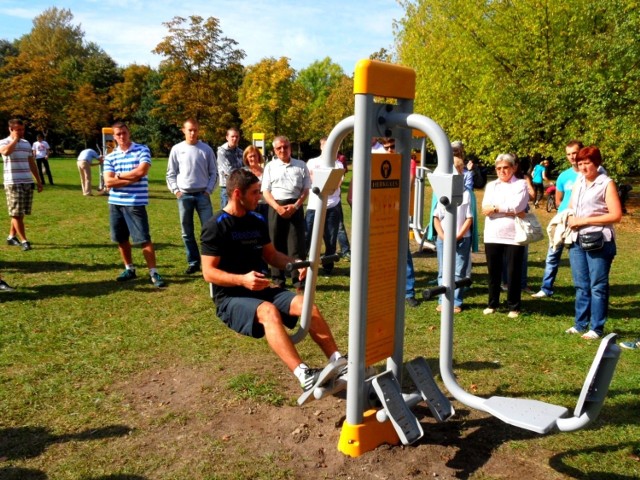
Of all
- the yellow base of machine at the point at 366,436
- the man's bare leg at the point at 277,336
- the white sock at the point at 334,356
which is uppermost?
the man's bare leg at the point at 277,336

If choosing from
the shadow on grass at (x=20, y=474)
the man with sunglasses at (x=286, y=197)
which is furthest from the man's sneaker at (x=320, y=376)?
the man with sunglasses at (x=286, y=197)

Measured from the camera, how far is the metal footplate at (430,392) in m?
3.37

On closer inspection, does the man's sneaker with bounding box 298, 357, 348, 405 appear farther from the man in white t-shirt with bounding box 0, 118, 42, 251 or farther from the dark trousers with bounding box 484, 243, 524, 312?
the man in white t-shirt with bounding box 0, 118, 42, 251

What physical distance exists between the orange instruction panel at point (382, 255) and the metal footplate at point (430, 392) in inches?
8.7

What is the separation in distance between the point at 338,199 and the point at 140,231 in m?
2.75

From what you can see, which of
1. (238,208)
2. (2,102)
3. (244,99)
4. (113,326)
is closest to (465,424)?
(238,208)

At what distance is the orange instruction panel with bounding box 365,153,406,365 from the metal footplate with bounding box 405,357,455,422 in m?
0.22

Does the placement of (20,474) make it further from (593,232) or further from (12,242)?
(12,242)

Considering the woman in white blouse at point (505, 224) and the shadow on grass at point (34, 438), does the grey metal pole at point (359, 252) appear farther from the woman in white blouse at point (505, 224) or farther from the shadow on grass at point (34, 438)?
the woman in white blouse at point (505, 224)

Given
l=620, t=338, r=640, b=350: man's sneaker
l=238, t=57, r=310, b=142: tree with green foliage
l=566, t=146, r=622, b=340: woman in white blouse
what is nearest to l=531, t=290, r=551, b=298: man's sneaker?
l=566, t=146, r=622, b=340: woman in white blouse

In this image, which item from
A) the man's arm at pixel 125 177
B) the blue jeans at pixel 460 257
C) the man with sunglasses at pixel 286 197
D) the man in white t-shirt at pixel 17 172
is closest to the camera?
the blue jeans at pixel 460 257

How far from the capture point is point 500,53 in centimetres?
1908

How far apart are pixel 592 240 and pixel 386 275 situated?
2756 millimetres

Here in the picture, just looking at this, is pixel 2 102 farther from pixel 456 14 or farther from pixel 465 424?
pixel 465 424
